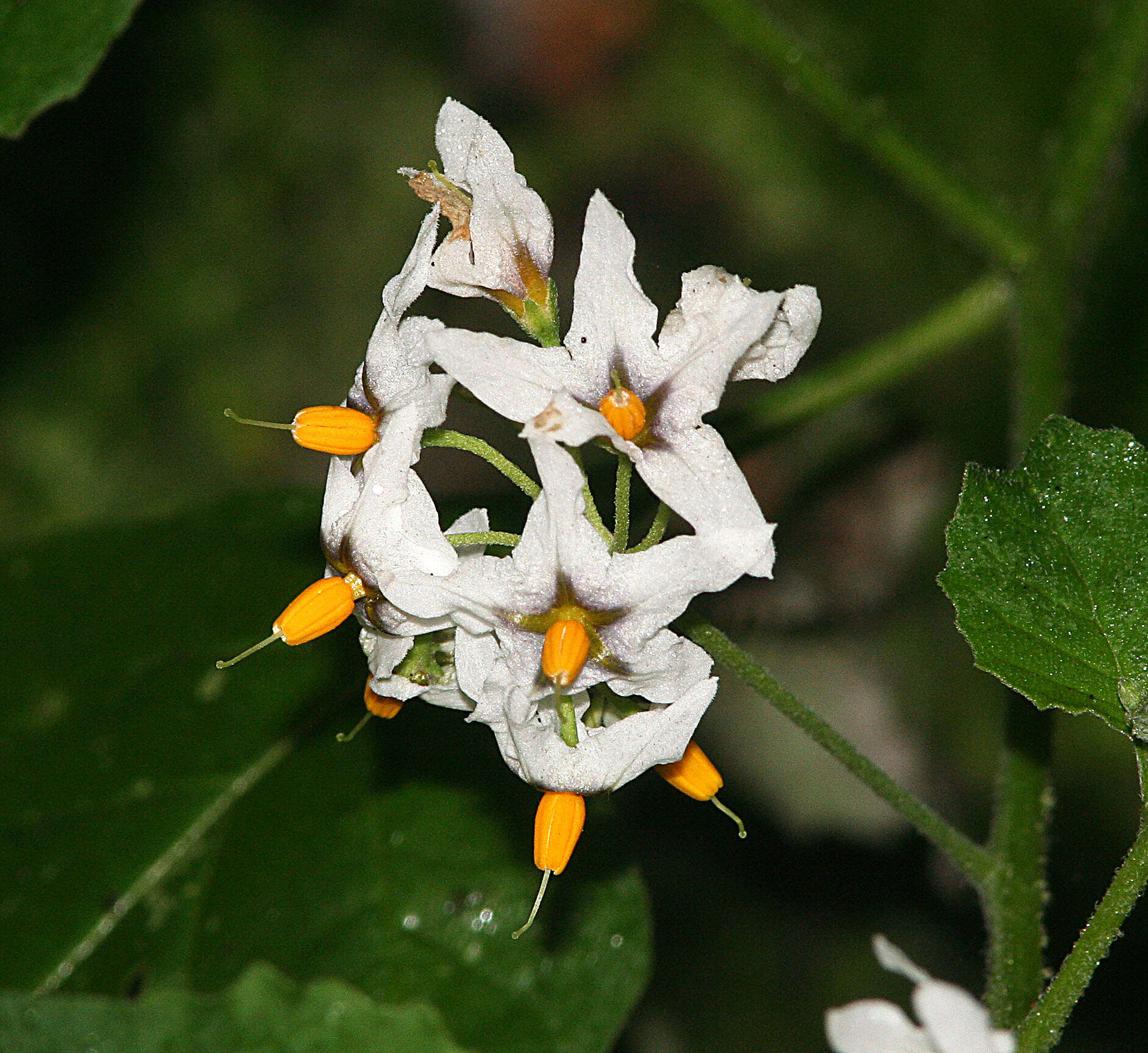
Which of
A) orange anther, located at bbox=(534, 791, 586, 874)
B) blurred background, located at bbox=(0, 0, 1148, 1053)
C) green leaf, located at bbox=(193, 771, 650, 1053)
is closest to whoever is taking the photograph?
orange anther, located at bbox=(534, 791, 586, 874)

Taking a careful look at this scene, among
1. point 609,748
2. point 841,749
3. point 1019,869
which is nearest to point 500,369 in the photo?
point 609,748

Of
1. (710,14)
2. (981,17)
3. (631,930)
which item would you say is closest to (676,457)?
(631,930)

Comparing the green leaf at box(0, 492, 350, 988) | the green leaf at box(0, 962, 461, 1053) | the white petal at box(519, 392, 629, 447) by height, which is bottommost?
the green leaf at box(0, 492, 350, 988)

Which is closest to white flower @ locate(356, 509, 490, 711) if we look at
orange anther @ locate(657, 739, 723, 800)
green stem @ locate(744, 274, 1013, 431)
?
orange anther @ locate(657, 739, 723, 800)

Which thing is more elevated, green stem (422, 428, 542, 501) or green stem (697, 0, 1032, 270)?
green stem (697, 0, 1032, 270)

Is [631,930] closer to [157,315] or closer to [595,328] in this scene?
[595,328]

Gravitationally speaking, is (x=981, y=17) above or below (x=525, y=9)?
above

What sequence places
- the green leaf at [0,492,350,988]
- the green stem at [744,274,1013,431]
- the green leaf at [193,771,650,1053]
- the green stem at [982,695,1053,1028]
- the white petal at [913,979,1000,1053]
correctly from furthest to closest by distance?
the green stem at [744,274,1013,431], the green leaf at [0,492,350,988], the green leaf at [193,771,650,1053], the green stem at [982,695,1053,1028], the white petal at [913,979,1000,1053]

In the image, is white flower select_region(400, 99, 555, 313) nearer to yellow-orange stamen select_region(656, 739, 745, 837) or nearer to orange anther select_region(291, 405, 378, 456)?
orange anther select_region(291, 405, 378, 456)
